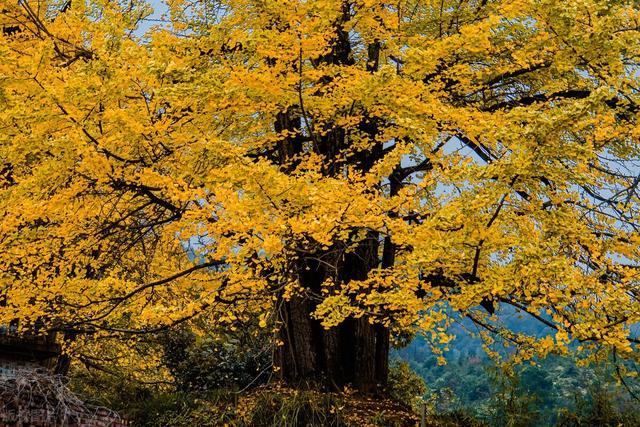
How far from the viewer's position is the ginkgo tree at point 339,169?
5418mm

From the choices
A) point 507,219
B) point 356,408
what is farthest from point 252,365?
point 507,219

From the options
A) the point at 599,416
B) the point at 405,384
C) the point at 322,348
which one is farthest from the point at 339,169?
the point at 405,384

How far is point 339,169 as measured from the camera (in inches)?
333

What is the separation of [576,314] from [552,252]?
0.67 m

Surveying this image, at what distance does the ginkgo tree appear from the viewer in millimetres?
Answer: 5418

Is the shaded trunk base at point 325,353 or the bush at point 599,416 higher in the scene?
the shaded trunk base at point 325,353

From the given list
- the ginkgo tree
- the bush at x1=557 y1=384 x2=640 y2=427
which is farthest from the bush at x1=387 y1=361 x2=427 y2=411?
the bush at x1=557 y1=384 x2=640 y2=427

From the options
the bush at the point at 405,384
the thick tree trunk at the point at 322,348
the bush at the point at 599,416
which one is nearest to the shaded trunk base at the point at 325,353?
the thick tree trunk at the point at 322,348

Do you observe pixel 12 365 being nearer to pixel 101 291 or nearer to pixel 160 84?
pixel 101 291

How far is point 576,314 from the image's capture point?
537 cm

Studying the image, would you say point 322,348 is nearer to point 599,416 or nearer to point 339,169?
point 339,169

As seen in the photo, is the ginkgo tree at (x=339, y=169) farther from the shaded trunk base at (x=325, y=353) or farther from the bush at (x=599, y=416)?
the bush at (x=599, y=416)

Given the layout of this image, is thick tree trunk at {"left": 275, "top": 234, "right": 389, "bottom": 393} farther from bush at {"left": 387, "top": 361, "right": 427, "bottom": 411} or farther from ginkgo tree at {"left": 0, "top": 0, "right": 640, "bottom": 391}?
bush at {"left": 387, "top": 361, "right": 427, "bottom": 411}

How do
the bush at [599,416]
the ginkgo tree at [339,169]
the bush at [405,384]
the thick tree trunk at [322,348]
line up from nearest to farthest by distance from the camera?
the ginkgo tree at [339,169] → the bush at [599,416] → the thick tree trunk at [322,348] → the bush at [405,384]
